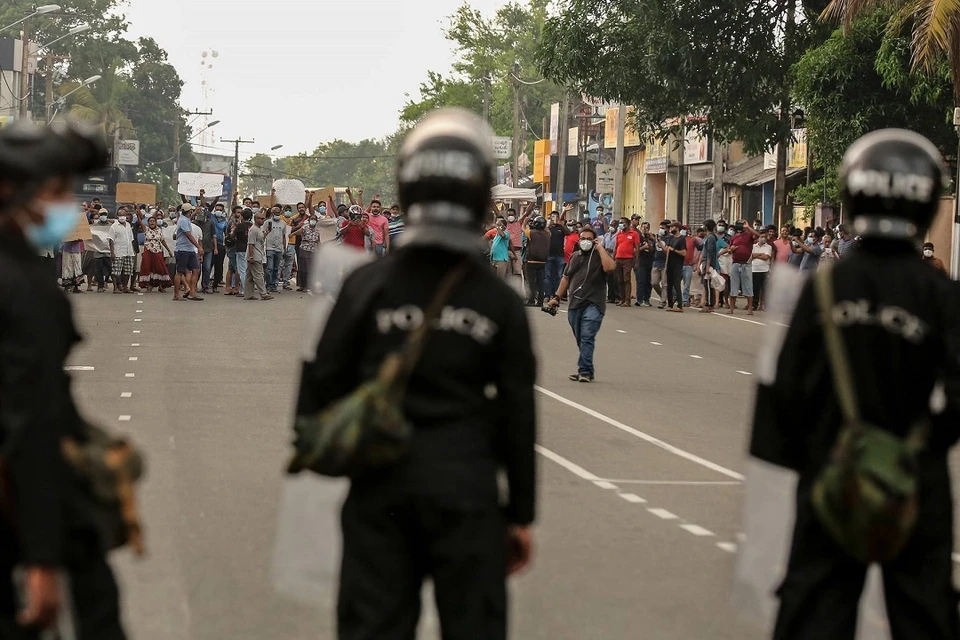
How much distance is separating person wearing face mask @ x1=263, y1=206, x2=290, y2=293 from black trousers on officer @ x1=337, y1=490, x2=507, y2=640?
2859 centimetres

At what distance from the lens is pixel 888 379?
14.6ft

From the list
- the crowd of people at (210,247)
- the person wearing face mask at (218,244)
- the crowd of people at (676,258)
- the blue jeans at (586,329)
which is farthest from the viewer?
the person wearing face mask at (218,244)

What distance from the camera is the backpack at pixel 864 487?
4227 millimetres

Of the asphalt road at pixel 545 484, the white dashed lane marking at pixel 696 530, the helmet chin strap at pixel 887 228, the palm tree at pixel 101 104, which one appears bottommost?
the white dashed lane marking at pixel 696 530

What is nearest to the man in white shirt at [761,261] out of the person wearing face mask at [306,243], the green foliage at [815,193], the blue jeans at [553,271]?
the green foliage at [815,193]

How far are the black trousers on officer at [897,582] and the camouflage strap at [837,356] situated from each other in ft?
0.87

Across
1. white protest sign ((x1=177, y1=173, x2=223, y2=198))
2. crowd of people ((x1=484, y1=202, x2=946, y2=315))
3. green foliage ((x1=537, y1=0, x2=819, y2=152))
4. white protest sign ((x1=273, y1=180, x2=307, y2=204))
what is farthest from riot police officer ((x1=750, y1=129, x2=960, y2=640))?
white protest sign ((x1=177, y1=173, x2=223, y2=198))

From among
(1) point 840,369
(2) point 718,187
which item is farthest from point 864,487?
(2) point 718,187

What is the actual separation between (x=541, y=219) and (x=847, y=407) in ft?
93.7

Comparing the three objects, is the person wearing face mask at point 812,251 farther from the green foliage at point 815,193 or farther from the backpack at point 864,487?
the backpack at point 864,487

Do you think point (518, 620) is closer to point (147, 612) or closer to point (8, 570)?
point (147, 612)

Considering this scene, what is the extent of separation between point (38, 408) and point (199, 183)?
89.6 m

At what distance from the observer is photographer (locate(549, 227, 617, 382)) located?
57.5 feet

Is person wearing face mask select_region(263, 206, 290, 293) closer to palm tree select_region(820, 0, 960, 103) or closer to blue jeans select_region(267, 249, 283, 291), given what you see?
blue jeans select_region(267, 249, 283, 291)
